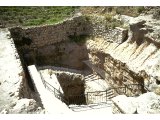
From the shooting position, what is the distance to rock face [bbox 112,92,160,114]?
745 cm

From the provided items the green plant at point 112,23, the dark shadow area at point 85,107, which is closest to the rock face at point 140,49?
the green plant at point 112,23

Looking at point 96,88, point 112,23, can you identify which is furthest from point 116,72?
point 112,23

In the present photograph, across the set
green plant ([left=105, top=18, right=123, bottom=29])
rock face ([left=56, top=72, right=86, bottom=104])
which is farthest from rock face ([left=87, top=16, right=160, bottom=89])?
rock face ([left=56, top=72, right=86, bottom=104])

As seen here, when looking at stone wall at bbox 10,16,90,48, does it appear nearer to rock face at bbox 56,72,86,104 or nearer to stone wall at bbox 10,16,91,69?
stone wall at bbox 10,16,91,69

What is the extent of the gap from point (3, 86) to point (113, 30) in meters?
7.42

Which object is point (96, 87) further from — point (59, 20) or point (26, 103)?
point (26, 103)

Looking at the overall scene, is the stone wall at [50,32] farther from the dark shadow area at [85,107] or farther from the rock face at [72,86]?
the dark shadow area at [85,107]

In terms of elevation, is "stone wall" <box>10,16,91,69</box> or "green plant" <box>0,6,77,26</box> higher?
"green plant" <box>0,6,77,26</box>

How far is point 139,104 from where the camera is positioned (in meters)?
7.67

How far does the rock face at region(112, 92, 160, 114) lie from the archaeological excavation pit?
18.9ft

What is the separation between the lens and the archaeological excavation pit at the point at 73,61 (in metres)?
14.8

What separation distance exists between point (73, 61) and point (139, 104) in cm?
1015

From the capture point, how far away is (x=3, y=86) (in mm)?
9969
